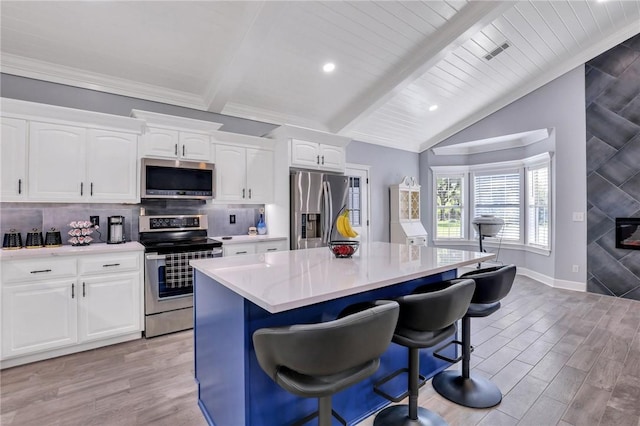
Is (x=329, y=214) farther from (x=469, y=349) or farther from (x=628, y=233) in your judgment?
(x=628, y=233)

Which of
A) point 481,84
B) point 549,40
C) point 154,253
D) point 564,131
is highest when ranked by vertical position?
point 549,40

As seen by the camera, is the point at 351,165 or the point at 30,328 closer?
the point at 30,328

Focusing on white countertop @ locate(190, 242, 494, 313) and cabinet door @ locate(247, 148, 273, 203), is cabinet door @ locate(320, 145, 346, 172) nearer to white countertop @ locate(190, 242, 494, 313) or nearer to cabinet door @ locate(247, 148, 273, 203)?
cabinet door @ locate(247, 148, 273, 203)

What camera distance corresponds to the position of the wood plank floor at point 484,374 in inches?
75.4

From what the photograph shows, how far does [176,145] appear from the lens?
3486mm

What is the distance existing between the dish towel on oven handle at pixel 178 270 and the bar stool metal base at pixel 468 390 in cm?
250

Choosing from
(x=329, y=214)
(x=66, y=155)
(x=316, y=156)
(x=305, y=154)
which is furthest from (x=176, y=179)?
(x=329, y=214)

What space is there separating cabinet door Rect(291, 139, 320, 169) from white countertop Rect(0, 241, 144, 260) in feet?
6.93

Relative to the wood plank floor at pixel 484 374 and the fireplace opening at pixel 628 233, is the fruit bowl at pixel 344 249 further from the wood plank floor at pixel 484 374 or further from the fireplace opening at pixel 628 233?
the fireplace opening at pixel 628 233

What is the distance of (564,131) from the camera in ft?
16.0

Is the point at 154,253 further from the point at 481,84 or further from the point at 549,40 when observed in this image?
the point at 549,40

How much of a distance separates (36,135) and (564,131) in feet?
22.2

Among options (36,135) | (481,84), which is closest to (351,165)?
(481,84)

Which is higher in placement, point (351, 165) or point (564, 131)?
point (564, 131)
